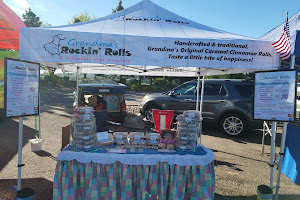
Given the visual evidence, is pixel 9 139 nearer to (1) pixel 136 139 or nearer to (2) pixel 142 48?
(1) pixel 136 139

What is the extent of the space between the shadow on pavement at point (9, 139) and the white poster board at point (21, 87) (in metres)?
2.10

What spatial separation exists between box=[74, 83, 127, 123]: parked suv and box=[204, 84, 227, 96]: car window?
3047 mm

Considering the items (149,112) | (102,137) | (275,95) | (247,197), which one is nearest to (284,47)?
(275,95)

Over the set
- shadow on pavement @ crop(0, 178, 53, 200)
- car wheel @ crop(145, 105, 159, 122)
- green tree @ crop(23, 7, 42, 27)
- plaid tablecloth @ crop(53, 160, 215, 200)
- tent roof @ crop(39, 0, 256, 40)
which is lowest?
shadow on pavement @ crop(0, 178, 53, 200)

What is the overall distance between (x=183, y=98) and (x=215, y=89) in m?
1.18

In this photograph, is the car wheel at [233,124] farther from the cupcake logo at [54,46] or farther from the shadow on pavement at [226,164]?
the cupcake logo at [54,46]

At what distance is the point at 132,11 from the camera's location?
3785mm

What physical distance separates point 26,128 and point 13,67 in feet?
18.0

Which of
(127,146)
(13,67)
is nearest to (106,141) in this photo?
(127,146)

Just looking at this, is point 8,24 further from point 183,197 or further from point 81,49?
point 183,197

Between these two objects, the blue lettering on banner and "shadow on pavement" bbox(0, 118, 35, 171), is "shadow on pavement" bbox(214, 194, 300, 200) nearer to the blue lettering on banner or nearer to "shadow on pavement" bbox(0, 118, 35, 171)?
the blue lettering on banner

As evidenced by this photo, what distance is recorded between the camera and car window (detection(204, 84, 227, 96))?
7.20 meters

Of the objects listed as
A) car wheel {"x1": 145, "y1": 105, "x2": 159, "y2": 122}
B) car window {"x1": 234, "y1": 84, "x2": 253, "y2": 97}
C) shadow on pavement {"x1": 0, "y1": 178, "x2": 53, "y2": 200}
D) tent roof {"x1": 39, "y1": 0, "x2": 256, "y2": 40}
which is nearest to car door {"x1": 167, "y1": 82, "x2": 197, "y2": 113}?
car wheel {"x1": 145, "y1": 105, "x2": 159, "y2": 122}

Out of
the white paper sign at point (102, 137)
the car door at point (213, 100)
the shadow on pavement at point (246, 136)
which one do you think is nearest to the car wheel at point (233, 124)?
the shadow on pavement at point (246, 136)
